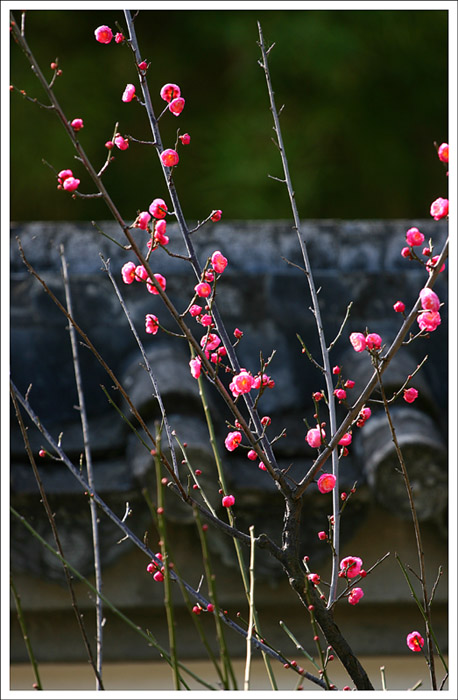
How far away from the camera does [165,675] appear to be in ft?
5.36

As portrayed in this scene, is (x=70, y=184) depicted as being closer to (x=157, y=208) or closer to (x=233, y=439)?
(x=157, y=208)

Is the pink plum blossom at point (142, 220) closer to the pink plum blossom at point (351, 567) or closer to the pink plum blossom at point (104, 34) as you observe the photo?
the pink plum blossom at point (104, 34)

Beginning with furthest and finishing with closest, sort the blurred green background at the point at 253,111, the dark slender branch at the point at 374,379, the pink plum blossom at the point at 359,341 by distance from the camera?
1. the blurred green background at the point at 253,111
2. the pink plum blossom at the point at 359,341
3. the dark slender branch at the point at 374,379

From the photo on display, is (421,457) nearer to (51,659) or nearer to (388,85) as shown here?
(51,659)

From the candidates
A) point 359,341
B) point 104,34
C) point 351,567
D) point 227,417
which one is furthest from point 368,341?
point 227,417

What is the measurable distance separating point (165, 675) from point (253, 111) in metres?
3.74

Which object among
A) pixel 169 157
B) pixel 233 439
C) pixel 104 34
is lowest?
pixel 233 439

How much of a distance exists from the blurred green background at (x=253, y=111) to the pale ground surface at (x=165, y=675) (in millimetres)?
3251

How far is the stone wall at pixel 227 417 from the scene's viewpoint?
1.61 m

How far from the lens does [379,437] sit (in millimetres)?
1679

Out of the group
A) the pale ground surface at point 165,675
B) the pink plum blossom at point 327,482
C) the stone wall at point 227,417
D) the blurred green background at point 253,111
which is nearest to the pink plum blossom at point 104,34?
the pink plum blossom at point 327,482

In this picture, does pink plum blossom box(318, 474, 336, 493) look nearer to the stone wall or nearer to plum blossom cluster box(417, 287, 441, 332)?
plum blossom cluster box(417, 287, 441, 332)

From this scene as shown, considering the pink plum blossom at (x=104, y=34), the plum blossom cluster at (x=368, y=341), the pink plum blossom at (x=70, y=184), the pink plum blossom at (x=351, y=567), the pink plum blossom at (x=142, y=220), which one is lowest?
the pink plum blossom at (x=351, y=567)

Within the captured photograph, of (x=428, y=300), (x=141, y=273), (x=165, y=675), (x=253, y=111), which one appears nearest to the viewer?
(x=428, y=300)
